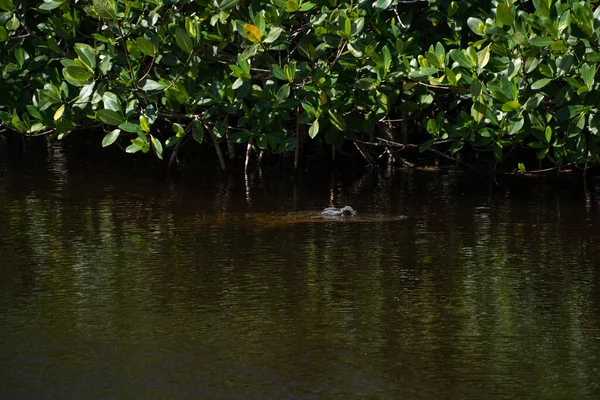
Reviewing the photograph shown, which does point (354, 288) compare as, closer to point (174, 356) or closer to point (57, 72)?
point (174, 356)

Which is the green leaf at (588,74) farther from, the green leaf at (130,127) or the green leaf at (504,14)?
the green leaf at (130,127)

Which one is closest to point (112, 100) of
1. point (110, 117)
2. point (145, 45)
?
point (110, 117)

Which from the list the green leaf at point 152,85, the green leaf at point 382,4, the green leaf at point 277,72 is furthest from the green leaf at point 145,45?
the green leaf at point 382,4

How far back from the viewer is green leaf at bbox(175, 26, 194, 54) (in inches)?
331

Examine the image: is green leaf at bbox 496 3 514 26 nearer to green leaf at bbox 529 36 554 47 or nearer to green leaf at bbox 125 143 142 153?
green leaf at bbox 529 36 554 47

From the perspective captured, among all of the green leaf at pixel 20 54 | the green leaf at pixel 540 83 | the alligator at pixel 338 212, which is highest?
the green leaf at pixel 20 54

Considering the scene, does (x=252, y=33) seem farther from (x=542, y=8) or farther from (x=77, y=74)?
(x=542, y=8)

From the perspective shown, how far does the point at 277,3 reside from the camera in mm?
8344

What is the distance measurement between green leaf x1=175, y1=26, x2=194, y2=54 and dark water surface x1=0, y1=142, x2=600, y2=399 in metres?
1.11

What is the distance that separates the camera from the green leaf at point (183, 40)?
27.6ft

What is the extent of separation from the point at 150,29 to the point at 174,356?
15.1ft

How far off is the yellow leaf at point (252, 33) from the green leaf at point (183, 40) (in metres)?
0.46

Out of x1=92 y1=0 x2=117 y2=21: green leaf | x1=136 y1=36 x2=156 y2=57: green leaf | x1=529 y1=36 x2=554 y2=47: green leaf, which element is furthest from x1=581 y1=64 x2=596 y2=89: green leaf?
x1=92 y1=0 x2=117 y2=21: green leaf

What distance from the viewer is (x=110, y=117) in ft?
28.9
